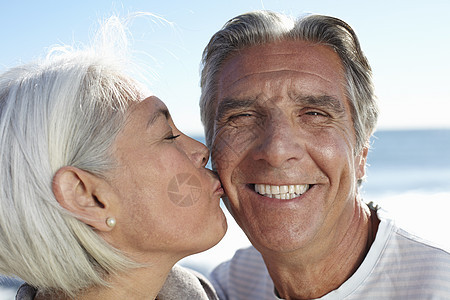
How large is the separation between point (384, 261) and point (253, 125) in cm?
94

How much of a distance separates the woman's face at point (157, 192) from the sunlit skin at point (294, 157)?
0.32 meters

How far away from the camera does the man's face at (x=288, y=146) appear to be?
7.41 feet

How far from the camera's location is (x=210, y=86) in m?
2.65

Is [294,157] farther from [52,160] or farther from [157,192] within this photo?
[52,160]

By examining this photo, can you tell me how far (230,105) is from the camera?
7.90 ft

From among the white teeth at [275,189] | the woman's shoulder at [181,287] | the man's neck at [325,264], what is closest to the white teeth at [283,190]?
the white teeth at [275,189]

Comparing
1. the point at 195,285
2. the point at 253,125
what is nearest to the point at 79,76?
the point at 253,125

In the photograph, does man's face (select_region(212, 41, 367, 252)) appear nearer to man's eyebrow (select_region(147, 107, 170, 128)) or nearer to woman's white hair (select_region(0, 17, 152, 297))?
man's eyebrow (select_region(147, 107, 170, 128))

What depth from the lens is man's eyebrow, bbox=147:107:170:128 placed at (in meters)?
2.00

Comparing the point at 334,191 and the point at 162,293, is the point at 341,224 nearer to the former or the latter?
the point at 334,191

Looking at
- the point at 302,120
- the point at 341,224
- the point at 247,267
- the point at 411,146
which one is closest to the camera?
the point at 302,120

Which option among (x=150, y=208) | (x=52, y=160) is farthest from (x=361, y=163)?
(x=52, y=160)

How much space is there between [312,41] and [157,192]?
3.78 feet

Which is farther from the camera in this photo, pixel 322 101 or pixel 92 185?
pixel 322 101
